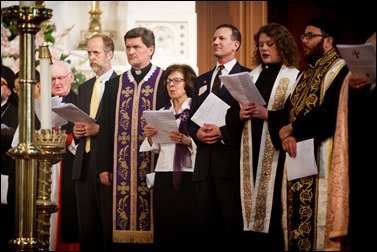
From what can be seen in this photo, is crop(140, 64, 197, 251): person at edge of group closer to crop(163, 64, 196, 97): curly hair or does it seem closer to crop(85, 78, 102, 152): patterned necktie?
crop(163, 64, 196, 97): curly hair

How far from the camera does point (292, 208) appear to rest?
5.50 meters

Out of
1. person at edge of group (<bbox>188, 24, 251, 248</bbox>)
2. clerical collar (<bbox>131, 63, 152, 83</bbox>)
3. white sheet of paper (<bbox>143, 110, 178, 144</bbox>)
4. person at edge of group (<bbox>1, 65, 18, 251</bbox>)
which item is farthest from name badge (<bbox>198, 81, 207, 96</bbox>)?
person at edge of group (<bbox>1, 65, 18, 251</bbox>)

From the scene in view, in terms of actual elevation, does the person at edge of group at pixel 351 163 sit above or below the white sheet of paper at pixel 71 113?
below

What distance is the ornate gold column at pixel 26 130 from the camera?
3.71m

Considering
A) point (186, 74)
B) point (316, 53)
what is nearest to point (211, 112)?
point (186, 74)

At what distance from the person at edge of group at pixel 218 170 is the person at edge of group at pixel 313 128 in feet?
1.83

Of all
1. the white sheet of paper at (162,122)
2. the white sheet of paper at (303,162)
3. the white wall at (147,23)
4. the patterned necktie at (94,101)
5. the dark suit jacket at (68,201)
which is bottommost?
the dark suit jacket at (68,201)

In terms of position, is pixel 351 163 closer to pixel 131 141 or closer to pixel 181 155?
pixel 181 155

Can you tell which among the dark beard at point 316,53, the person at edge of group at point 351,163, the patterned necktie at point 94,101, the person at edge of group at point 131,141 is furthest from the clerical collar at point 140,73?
the person at edge of group at point 351,163

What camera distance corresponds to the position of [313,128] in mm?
5227

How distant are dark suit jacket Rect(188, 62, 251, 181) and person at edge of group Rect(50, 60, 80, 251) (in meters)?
1.00

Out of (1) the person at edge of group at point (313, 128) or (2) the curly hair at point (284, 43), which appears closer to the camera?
(1) the person at edge of group at point (313, 128)

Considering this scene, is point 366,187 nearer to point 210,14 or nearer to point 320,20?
point 320,20

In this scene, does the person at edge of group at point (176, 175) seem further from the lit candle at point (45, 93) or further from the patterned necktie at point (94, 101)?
the lit candle at point (45, 93)
